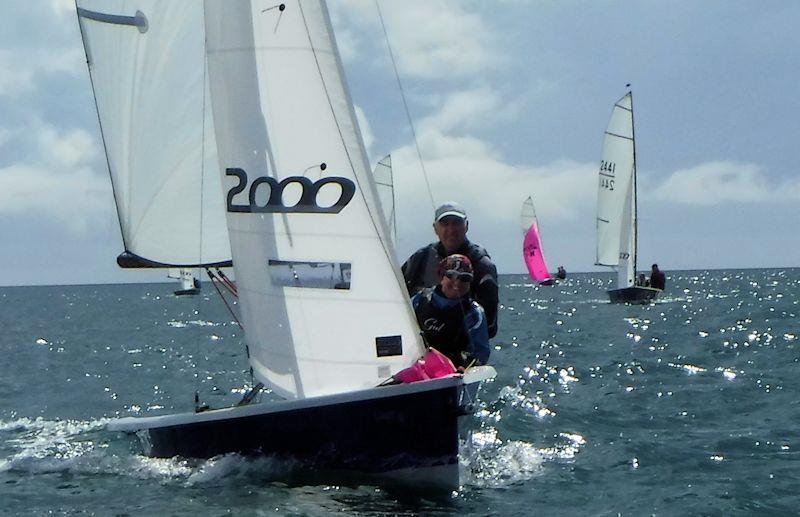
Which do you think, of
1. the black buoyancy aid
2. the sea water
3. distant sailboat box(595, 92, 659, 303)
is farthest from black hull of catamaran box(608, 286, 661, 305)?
the black buoyancy aid

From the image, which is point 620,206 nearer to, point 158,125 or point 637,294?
point 637,294

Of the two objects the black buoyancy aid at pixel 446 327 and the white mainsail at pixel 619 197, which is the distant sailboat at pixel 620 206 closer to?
the white mainsail at pixel 619 197

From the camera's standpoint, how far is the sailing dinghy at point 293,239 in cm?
763

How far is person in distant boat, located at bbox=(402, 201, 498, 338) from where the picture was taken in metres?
8.41

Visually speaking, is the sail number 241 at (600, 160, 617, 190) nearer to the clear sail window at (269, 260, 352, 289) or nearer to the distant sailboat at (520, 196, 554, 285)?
the distant sailboat at (520, 196, 554, 285)

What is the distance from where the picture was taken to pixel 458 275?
25.7 feet

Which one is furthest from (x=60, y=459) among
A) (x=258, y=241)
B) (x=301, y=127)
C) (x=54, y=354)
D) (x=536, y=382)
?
(x=54, y=354)

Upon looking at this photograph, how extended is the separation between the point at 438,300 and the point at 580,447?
273 centimetres

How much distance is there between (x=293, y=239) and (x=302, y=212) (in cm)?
22

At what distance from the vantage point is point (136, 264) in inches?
362

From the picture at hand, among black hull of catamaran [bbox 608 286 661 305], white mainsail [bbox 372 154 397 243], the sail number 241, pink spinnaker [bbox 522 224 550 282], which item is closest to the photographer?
white mainsail [bbox 372 154 397 243]

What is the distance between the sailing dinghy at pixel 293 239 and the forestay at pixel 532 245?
122 ft

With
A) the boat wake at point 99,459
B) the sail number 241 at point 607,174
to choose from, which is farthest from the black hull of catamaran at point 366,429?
the sail number 241 at point 607,174

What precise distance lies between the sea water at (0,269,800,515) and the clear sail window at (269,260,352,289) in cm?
136
